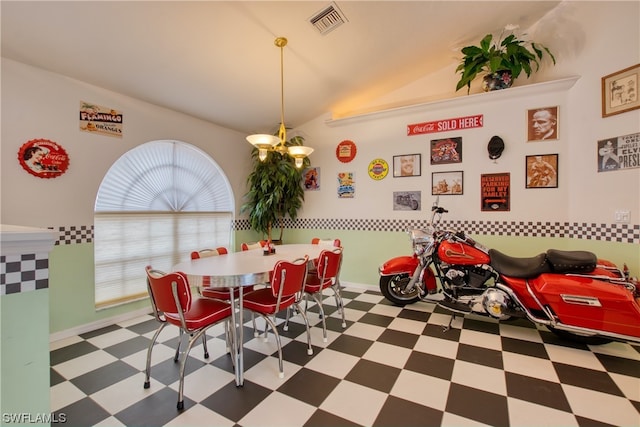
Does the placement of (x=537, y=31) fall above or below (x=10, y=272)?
above

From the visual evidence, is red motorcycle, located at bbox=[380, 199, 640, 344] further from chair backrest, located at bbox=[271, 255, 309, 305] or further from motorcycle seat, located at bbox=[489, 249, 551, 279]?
chair backrest, located at bbox=[271, 255, 309, 305]

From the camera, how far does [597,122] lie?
118 inches

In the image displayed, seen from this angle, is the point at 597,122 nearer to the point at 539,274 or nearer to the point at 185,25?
the point at 539,274

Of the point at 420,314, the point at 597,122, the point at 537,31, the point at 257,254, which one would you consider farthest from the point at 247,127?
the point at 597,122

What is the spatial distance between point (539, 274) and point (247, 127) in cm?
450

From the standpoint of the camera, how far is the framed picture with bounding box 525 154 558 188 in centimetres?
340

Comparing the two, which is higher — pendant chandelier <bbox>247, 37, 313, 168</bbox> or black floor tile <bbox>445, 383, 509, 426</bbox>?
pendant chandelier <bbox>247, 37, 313, 168</bbox>

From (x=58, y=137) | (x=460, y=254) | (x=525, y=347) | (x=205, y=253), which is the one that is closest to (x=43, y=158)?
(x=58, y=137)

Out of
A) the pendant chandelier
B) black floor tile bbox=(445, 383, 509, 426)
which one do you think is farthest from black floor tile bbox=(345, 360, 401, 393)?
the pendant chandelier

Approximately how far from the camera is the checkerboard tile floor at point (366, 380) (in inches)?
67.9

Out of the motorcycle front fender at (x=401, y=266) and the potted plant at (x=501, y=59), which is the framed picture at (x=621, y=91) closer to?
the potted plant at (x=501, y=59)

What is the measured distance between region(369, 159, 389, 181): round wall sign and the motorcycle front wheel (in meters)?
1.62

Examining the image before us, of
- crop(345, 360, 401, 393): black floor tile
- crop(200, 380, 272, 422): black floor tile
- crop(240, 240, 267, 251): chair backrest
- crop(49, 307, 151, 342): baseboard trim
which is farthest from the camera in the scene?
crop(240, 240, 267, 251): chair backrest

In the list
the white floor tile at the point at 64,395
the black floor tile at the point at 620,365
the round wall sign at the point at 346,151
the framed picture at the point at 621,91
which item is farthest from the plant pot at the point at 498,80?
the white floor tile at the point at 64,395
